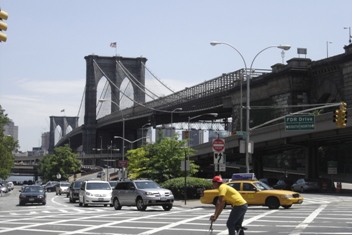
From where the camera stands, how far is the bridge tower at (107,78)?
479 feet

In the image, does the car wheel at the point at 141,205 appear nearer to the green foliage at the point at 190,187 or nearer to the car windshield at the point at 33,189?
the green foliage at the point at 190,187

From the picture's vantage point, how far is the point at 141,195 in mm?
32094

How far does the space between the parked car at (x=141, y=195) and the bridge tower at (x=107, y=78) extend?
4382 inches

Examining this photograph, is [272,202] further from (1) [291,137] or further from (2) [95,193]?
(1) [291,137]

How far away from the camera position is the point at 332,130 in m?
57.9

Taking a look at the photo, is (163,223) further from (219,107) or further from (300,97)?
(219,107)

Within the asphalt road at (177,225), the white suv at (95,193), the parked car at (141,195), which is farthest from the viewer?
the white suv at (95,193)

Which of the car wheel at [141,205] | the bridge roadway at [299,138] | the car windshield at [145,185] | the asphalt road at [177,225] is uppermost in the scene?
the bridge roadway at [299,138]

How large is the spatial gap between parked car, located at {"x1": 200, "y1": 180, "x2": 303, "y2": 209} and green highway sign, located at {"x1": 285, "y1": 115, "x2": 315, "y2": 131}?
14422 millimetres

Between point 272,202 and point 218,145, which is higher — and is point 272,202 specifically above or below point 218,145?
below

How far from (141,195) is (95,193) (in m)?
7.32

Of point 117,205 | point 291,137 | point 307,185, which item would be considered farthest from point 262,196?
point 291,137

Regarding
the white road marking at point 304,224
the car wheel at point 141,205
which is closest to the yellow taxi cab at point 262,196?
the car wheel at point 141,205

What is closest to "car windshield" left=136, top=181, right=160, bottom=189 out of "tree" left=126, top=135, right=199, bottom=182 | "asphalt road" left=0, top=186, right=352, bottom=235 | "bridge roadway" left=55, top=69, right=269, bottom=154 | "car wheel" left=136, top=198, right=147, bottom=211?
"car wheel" left=136, top=198, right=147, bottom=211
